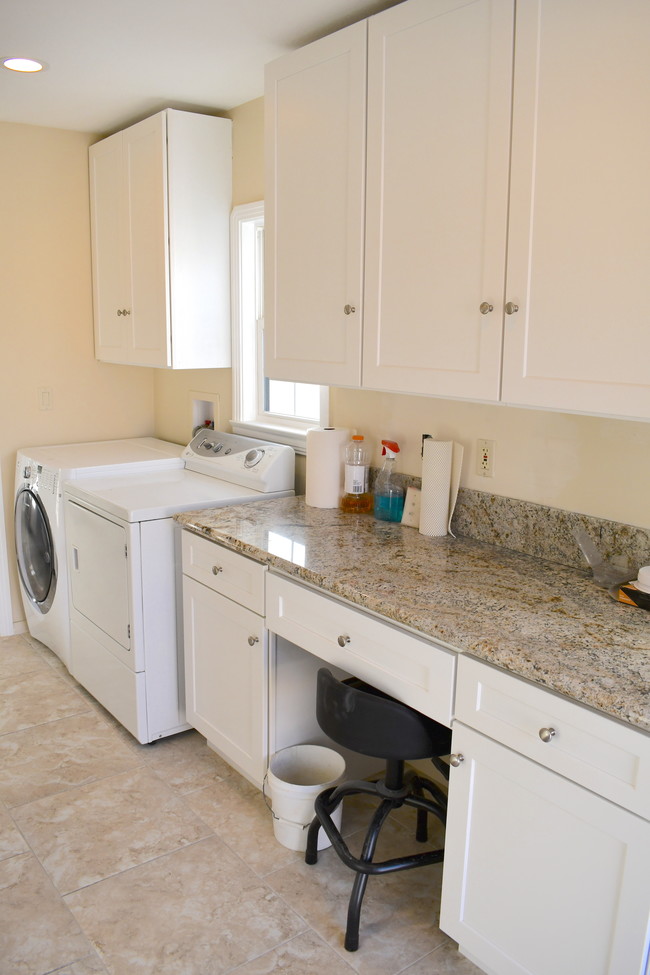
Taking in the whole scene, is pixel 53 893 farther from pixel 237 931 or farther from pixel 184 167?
pixel 184 167

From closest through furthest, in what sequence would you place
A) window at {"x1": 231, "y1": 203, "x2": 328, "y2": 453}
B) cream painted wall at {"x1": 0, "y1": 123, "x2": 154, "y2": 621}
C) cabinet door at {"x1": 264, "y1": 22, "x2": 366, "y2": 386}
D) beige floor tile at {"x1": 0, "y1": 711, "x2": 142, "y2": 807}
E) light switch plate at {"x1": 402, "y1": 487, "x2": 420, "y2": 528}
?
cabinet door at {"x1": 264, "y1": 22, "x2": 366, "y2": 386}, light switch plate at {"x1": 402, "y1": 487, "x2": 420, "y2": 528}, beige floor tile at {"x1": 0, "y1": 711, "x2": 142, "y2": 807}, window at {"x1": 231, "y1": 203, "x2": 328, "y2": 453}, cream painted wall at {"x1": 0, "y1": 123, "x2": 154, "y2": 621}

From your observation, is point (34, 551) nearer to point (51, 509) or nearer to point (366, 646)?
point (51, 509)

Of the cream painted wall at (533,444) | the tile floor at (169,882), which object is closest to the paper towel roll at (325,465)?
the cream painted wall at (533,444)

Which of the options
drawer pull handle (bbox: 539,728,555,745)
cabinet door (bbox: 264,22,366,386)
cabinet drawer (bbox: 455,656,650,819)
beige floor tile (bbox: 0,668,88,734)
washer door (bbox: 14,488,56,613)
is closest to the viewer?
cabinet drawer (bbox: 455,656,650,819)

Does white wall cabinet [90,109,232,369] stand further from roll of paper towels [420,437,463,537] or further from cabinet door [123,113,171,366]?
roll of paper towels [420,437,463,537]

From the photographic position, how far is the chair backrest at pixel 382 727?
182 centimetres

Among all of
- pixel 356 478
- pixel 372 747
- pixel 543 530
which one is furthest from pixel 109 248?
pixel 372 747

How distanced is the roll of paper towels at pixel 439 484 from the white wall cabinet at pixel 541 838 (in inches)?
30.6

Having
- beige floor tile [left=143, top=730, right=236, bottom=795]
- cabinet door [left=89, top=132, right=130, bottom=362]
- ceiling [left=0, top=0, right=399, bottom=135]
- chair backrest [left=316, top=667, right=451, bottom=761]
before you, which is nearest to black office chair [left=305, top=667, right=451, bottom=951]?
chair backrest [left=316, top=667, right=451, bottom=761]

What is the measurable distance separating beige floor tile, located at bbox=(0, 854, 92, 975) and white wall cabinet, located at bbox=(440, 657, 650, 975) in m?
0.93

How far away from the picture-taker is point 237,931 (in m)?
1.99

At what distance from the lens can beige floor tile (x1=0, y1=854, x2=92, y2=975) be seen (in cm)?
189

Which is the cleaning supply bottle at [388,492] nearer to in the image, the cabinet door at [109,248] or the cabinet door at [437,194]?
the cabinet door at [437,194]

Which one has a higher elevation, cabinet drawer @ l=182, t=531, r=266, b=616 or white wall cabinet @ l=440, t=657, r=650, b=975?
cabinet drawer @ l=182, t=531, r=266, b=616
